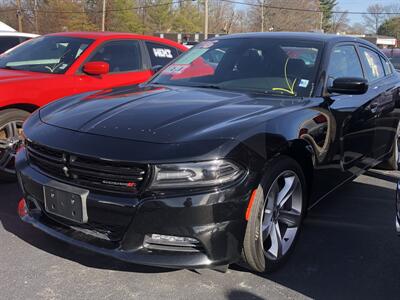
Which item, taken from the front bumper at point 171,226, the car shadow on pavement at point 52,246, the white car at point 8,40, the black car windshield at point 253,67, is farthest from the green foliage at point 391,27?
the front bumper at point 171,226

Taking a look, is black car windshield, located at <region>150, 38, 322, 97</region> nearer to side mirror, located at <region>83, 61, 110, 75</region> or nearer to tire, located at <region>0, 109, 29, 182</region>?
side mirror, located at <region>83, 61, 110, 75</region>

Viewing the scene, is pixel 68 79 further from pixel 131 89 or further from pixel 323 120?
pixel 323 120

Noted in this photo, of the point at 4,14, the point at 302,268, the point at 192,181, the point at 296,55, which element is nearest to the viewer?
the point at 192,181

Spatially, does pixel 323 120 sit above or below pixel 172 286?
above

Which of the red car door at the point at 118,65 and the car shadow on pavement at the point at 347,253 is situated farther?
the red car door at the point at 118,65

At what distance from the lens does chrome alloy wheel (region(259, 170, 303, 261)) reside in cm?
303

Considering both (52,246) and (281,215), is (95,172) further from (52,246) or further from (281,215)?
(281,215)

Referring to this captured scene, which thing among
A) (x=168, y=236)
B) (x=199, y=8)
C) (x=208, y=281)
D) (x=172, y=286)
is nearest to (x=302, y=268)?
(x=208, y=281)

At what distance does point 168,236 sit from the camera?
258 cm

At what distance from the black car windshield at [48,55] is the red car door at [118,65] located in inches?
7.6

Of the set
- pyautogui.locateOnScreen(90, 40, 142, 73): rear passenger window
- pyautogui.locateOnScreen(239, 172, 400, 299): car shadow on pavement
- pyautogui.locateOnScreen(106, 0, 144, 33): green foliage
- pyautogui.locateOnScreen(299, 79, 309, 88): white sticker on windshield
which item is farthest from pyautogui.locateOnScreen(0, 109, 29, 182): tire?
pyautogui.locateOnScreen(106, 0, 144, 33): green foliage

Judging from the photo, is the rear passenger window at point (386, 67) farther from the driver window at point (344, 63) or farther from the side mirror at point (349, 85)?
the side mirror at point (349, 85)

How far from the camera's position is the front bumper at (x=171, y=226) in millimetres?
2492

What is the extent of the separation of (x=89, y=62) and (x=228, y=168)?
3.33m
